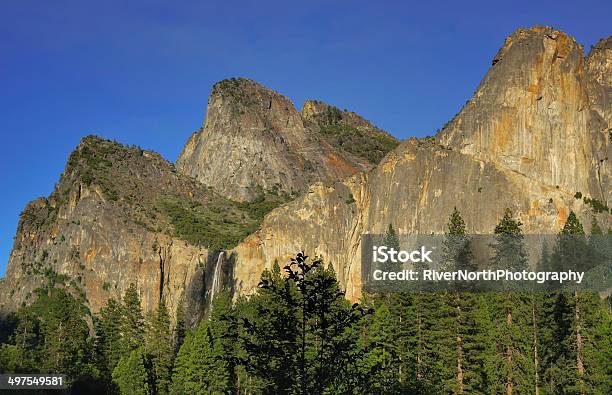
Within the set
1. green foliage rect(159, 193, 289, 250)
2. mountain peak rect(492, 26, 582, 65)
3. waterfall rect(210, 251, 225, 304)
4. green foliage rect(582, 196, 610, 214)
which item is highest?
mountain peak rect(492, 26, 582, 65)

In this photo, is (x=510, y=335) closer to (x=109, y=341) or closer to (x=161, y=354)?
(x=161, y=354)

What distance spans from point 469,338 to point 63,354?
40.1 m

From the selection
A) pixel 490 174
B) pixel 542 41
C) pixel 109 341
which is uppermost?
pixel 542 41

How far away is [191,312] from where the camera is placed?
134625 millimetres

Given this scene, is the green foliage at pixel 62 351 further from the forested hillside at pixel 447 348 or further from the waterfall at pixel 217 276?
the waterfall at pixel 217 276

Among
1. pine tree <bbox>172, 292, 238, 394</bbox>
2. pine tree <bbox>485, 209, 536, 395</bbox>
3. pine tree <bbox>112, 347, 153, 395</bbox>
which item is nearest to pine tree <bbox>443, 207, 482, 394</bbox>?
pine tree <bbox>485, 209, 536, 395</bbox>

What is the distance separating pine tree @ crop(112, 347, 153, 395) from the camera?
269ft

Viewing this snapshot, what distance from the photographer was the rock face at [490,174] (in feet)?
374

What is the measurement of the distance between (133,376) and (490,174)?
5543 cm

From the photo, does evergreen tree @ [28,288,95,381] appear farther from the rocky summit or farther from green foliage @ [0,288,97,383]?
Answer: the rocky summit

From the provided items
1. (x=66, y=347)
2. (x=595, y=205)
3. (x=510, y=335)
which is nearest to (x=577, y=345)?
(x=510, y=335)

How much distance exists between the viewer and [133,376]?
272ft

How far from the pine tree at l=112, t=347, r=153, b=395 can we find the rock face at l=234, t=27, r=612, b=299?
38911 mm

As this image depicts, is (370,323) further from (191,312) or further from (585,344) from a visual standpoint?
(191,312)
